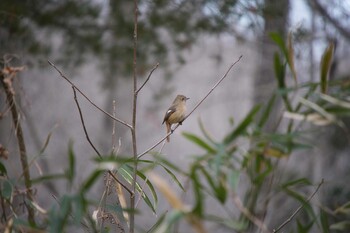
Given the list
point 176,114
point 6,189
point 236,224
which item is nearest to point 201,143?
point 236,224

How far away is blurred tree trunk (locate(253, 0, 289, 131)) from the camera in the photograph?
666cm

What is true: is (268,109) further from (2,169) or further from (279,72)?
(2,169)

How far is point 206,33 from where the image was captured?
7.23 m

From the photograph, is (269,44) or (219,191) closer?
(219,191)

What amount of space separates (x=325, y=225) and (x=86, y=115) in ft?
34.0

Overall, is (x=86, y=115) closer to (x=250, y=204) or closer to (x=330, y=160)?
(x=330, y=160)

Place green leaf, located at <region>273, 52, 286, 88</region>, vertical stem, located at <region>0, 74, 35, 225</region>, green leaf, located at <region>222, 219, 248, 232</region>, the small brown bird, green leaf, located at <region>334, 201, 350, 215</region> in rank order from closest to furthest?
1. green leaf, located at <region>222, 219, 248, 232</region>
2. green leaf, located at <region>273, 52, 286, 88</region>
3. green leaf, located at <region>334, 201, 350, 215</region>
4. vertical stem, located at <region>0, 74, 35, 225</region>
5. the small brown bird

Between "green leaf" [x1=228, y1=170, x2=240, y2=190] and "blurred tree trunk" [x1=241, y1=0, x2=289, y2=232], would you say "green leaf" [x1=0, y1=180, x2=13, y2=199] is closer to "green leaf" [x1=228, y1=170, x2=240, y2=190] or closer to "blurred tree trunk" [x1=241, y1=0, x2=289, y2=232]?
"green leaf" [x1=228, y1=170, x2=240, y2=190]

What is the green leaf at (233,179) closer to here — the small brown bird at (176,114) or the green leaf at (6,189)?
the green leaf at (6,189)

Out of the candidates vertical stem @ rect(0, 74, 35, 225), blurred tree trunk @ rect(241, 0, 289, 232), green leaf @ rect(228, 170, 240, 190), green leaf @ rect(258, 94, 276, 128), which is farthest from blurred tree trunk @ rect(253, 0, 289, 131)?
green leaf @ rect(228, 170, 240, 190)

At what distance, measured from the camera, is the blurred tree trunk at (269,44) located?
666cm

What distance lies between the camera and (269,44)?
7.73 m

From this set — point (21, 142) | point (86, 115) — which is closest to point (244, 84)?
point (86, 115)

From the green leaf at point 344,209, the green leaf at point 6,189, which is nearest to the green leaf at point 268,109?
the green leaf at point 344,209
